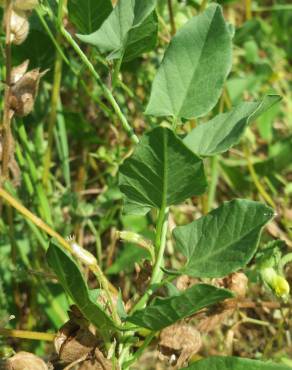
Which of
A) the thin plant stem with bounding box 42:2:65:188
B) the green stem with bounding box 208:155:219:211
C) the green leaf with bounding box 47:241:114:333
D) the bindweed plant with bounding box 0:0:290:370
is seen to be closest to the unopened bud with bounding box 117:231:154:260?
Result: the bindweed plant with bounding box 0:0:290:370

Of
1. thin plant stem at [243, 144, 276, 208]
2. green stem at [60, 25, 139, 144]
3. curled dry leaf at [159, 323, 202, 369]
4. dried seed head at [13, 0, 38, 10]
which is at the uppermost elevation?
dried seed head at [13, 0, 38, 10]

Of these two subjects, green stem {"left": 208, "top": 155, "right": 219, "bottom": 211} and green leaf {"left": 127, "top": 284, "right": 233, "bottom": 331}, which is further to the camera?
green stem {"left": 208, "top": 155, "right": 219, "bottom": 211}

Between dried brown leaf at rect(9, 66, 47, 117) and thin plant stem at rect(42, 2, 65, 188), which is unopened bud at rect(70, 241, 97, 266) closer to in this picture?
dried brown leaf at rect(9, 66, 47, 117)

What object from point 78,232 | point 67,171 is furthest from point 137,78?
point 78,232

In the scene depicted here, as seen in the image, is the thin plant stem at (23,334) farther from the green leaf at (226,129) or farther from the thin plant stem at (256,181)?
the thin plant stem at (256,181)

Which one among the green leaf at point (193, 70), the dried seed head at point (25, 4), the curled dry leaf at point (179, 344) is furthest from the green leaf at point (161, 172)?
the dried seed head at point (25, 4)

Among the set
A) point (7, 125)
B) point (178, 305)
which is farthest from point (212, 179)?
point (178, 305)
